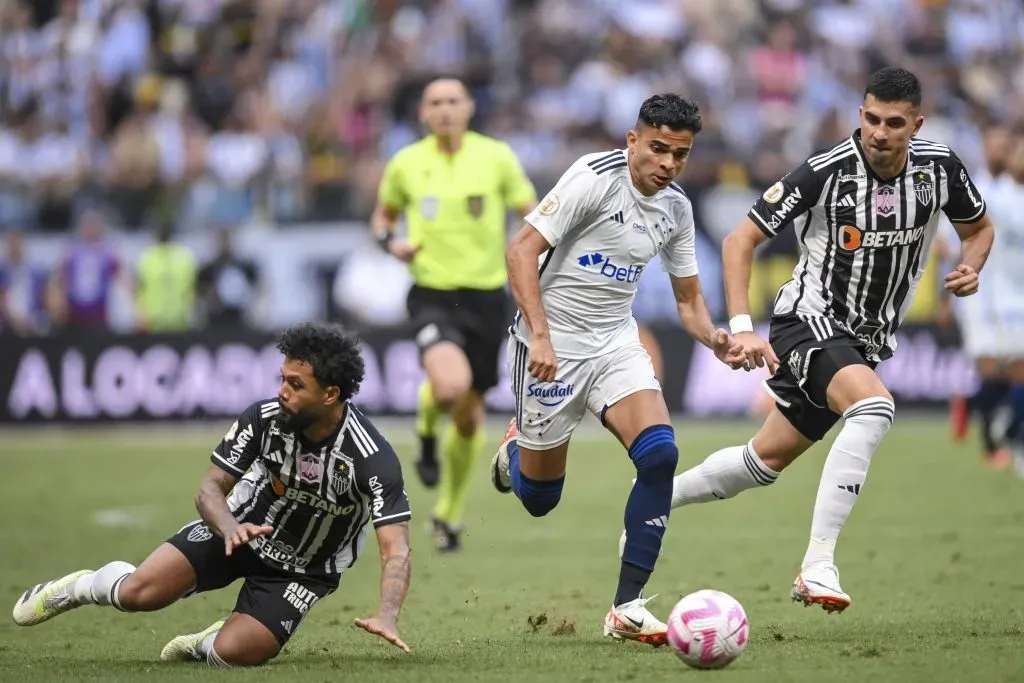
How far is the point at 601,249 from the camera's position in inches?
286

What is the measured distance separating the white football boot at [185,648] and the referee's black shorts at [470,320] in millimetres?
4170

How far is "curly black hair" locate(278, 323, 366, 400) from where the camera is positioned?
20.8 ft

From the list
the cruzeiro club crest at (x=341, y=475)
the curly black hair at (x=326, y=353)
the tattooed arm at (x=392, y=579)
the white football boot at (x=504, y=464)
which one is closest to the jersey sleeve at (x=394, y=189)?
the white football boot at (x=504, y=464)

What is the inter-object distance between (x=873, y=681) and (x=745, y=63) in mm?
16620

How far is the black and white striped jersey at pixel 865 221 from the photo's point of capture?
291 inches

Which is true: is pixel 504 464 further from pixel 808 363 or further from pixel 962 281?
pixel 962 281

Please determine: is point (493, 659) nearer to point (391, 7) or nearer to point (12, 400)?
point (12, 400)

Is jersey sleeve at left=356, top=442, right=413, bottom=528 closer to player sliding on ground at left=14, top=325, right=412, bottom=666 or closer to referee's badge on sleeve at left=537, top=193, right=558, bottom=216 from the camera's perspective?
player sliding on ground at left=14, top=325, right=412, bottom=666

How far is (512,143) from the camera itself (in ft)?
67.4

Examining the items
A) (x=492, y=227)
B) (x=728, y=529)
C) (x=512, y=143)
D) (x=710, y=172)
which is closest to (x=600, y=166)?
(x=492, y=227)

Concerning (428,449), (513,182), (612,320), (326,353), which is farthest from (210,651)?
(513,182)

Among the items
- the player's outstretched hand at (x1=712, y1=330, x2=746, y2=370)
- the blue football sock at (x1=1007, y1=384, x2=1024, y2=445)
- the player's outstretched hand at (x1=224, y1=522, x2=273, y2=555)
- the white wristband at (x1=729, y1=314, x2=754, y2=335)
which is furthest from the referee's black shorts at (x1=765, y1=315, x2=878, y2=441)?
the blue football sock at (x1=1007, y1=384, x2=1024, y2=445)

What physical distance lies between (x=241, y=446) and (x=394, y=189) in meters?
4.76

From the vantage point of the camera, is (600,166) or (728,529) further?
(728,529)
